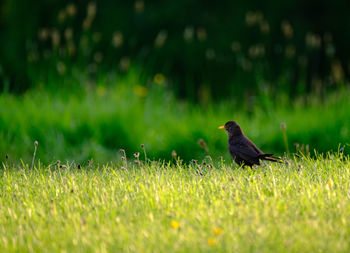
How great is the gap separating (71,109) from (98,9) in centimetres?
364

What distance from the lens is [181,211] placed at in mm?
3270

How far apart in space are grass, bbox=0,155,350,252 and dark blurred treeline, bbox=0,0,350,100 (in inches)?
215

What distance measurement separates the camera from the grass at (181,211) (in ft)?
9.30

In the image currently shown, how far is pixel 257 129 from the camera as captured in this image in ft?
22.3

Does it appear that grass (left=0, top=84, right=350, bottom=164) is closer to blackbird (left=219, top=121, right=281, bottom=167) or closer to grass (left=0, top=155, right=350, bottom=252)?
blackbird (left=219, top=121, right=281, bottom=167)

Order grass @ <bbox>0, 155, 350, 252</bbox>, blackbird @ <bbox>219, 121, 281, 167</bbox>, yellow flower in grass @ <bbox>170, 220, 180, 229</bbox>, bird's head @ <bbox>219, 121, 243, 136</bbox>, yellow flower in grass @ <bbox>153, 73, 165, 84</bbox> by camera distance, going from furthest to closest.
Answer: yellow flower in grass @ <bbox>153, 73, 165, 84</bbox> → bird's head @ <bbox>219, 121, 243, 136</bbox> → blackbird @ <bbox>219, 121, 281, 167</bbox> → yellow flower in grass @ <bbox>170, 220, 180, 229</bbox> → grass @ <bbox>0, 155, 350, 252</bbox>

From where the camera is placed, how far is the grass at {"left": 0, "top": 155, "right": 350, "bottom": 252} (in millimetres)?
2834

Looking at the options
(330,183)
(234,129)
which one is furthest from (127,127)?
(330,183)

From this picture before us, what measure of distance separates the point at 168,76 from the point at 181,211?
6.96 meters

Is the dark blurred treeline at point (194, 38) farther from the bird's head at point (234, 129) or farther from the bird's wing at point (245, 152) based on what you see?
the bird's wing at point (245, 152)

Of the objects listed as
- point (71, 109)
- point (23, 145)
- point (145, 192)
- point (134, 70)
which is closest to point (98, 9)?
point (134, 70)

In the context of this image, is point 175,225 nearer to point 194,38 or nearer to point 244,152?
point 244,152

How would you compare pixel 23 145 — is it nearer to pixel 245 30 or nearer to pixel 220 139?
pixel 220 139

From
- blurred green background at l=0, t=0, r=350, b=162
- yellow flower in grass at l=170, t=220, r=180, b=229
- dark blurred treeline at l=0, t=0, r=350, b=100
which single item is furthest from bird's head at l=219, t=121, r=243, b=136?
dark blurred treeline at l=0, t=0, r=350, b=100
